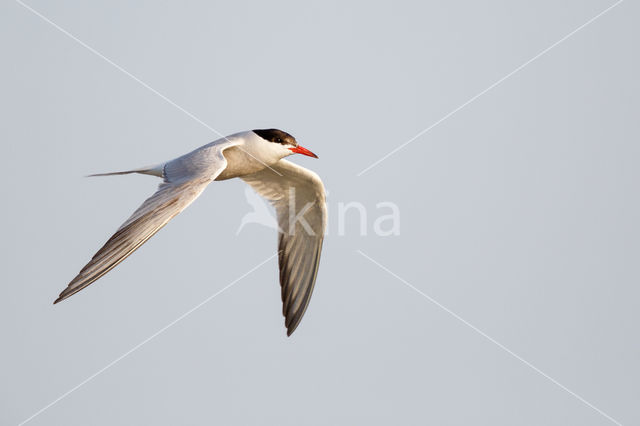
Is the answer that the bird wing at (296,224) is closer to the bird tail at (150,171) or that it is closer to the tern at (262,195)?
the tern at (262,195)

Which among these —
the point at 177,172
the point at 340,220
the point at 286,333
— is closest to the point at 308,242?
the point at 340,220

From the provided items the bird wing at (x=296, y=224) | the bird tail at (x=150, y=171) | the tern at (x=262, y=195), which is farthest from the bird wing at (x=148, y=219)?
the bird wing at (x=296, y=224)

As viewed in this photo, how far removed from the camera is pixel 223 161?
802cm

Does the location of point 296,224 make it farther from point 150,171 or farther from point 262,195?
point 150,171

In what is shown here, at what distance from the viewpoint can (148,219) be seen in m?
6.68

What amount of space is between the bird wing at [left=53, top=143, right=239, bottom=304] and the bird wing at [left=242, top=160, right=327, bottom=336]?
2.37 meters

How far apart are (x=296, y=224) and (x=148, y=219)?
3.82m

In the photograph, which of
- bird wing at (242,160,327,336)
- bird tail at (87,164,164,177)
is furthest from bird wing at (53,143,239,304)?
bird wing at (242,160,327,336)

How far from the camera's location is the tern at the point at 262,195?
646cm

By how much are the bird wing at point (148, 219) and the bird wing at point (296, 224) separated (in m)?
2.37

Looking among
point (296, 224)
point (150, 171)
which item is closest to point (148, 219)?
point (150, 171)

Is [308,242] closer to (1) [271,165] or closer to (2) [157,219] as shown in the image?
(1) [271,165]

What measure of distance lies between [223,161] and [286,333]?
2.66 meters

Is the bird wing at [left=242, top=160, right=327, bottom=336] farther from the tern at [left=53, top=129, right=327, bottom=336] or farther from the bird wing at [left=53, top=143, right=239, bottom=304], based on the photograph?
the bird wing at [left=53, top=143, right=239, bottom=304]
